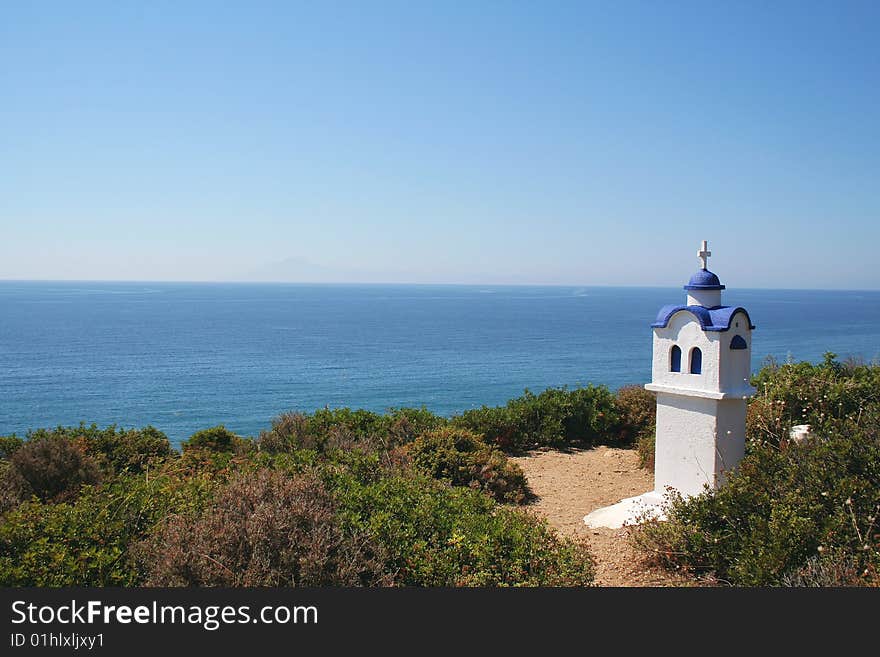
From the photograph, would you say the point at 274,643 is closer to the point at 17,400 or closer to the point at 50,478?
the point at 50,478

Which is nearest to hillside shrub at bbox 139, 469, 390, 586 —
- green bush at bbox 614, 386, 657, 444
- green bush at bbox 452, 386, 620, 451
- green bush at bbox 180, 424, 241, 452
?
green bush at bbox 180, 424, 241, 452

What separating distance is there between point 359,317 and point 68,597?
403 ft

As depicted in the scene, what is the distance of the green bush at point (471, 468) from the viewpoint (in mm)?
9992

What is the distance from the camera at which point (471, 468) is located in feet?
33.4

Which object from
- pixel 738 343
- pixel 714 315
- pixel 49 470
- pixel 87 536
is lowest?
pixel 49 470

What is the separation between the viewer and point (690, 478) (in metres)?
8.61

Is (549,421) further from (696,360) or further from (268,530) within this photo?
(268,530)

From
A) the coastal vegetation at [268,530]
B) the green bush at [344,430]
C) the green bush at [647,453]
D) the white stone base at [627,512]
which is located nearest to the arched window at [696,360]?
the white stone base at [627,512]

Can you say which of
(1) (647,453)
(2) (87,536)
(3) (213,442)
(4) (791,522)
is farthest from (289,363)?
(4) (791,522)

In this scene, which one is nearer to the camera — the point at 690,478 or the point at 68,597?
the point at 68,597

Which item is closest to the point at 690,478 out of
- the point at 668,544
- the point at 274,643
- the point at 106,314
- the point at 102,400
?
the point at 668,544

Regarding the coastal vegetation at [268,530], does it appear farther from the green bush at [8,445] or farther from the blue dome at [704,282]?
the blue dome at [704,282]

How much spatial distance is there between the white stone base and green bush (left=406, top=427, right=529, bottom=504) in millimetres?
1331

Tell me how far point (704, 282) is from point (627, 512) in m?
3.25
